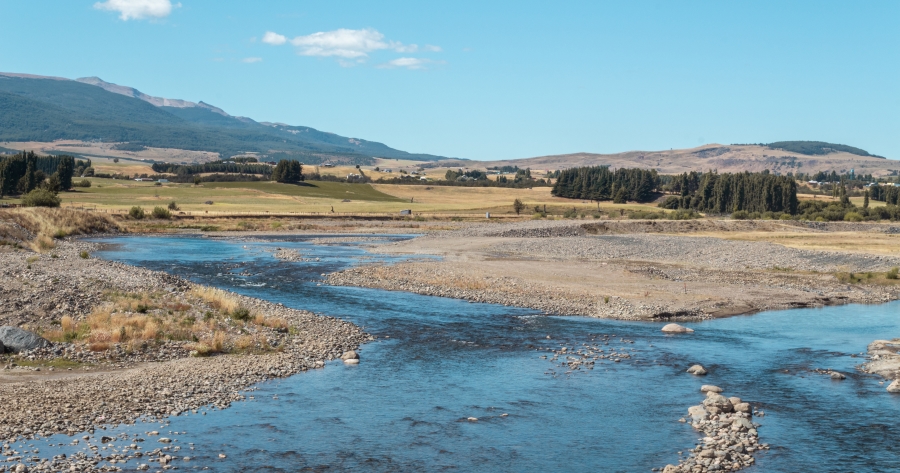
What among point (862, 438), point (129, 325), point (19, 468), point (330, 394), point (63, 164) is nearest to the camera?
point (19, 468)

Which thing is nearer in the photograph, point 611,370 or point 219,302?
point 611,370

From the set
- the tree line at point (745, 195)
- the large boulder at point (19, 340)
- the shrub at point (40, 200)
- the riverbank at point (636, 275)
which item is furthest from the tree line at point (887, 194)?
the large boulder at point (19, 340)

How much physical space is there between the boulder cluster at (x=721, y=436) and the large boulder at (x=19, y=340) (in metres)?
21.1

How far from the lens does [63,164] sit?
151 meters

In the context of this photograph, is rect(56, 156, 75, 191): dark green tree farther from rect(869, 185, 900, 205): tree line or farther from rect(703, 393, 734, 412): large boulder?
rect(869, 185, 900, 205): tree line

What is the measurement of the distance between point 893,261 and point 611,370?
41.8m

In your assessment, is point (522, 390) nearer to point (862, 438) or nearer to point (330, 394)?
point (330, 394)

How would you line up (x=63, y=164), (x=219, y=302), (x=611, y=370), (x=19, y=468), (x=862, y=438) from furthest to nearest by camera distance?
1. (x=63, y=164)
2. (x=219, y=302)
3. (x=611, y=370)
4. (x=862, y=438)
5. (x=19, y=468)

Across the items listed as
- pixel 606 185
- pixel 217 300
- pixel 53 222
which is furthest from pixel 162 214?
pixel 606 185

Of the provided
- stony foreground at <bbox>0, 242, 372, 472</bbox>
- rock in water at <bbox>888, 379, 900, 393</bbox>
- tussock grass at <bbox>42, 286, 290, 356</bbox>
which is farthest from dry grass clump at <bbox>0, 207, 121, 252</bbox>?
rock in water at <bbox>888, 379, 900, 393</bbox>

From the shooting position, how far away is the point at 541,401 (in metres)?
25.5

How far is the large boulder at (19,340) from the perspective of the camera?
27.9m

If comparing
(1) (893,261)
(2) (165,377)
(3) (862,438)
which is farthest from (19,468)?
(1) (893,261)

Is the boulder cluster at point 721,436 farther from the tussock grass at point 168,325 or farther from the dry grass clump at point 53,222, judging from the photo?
the dry grass clump at point 53,222
